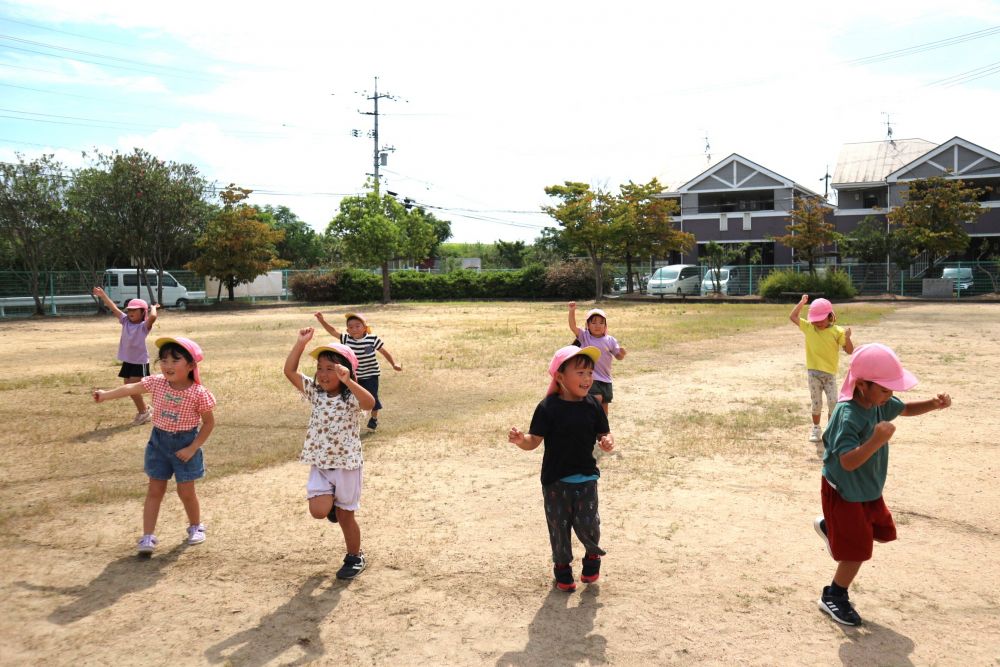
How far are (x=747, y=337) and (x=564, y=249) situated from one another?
37.3 m

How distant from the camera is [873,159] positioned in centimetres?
4759

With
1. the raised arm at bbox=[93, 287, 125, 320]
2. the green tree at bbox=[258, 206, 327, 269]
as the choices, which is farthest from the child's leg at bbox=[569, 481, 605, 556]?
the green tree at bbox=[258, 206, 327, 269]

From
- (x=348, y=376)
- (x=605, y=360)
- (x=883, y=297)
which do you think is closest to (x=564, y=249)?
(x=883, y=297)

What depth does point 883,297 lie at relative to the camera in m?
37.1

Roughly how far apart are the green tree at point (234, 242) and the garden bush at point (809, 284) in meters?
25.1

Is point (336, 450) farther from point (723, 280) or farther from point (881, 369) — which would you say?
point (723, 280)

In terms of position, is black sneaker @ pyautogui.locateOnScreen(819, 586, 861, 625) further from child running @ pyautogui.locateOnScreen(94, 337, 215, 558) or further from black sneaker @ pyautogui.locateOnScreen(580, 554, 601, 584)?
child running @ pyautogui.locateOnScreen(94, 337, 215, 558)

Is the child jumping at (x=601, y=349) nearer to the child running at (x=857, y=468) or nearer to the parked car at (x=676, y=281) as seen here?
the child running at (x=857, y=468)

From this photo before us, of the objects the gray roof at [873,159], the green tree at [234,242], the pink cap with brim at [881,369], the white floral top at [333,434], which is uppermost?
the gray roof at [873,159]

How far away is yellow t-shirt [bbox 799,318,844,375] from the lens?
8.02 meters

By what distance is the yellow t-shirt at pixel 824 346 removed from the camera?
802 cm

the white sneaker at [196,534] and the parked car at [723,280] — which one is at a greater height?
the parked car at [723,280]

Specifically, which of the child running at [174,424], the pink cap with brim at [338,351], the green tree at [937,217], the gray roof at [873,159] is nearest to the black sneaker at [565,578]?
the pink cap with brim at [338,351]

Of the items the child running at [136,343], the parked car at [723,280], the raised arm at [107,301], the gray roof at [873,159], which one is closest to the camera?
the raised arm at [107,301]
